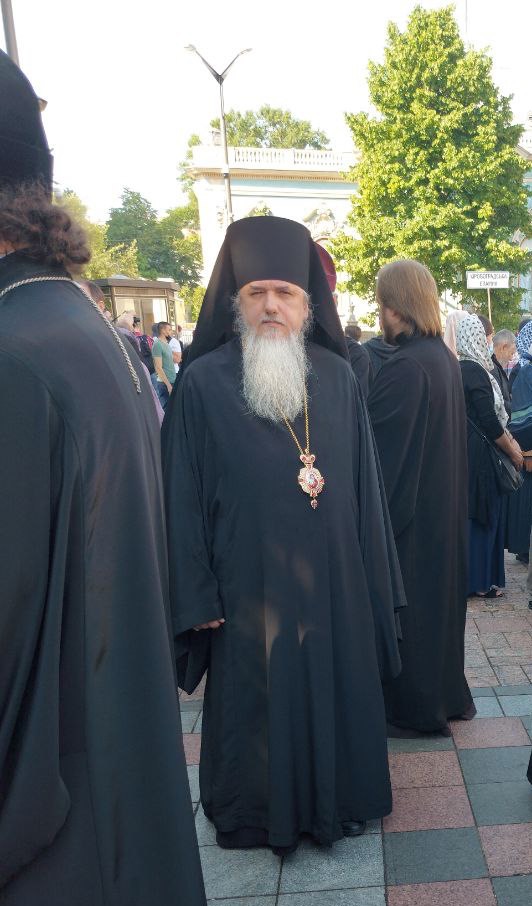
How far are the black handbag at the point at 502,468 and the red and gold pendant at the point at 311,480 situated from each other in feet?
9.04

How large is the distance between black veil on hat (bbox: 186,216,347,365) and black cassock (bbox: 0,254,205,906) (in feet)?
4.91

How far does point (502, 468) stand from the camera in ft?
16.6

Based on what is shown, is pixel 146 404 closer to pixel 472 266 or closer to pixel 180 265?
pixel 472 266

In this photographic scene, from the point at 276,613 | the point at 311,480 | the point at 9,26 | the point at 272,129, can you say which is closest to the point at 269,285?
the point at 311,480

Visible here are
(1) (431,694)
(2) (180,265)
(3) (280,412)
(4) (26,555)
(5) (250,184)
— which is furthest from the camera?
(2) (180,265)

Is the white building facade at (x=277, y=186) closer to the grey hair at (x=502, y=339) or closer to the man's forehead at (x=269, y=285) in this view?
the grey hair at (x=502, y=339)

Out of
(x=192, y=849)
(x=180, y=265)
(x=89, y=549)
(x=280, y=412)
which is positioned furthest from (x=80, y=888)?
(x=180, y=265)

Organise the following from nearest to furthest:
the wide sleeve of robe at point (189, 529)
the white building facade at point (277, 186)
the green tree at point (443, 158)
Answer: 1. the wide sleeve of robe at point (189, 529)
2. the green tree at point (443, 158)
3. the white building facade at point (277, 186)

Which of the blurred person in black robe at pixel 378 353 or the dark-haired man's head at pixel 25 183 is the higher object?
the dark-haired man's head at pixel 25 183

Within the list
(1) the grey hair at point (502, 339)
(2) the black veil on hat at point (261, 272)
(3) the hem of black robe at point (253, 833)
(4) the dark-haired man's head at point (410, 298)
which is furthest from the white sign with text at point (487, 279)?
(3) the hem of black robe at point (253, 833)

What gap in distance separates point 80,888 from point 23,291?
1.03 metres

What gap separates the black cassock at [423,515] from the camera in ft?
11.2

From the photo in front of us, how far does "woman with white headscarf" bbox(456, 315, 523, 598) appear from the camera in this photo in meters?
4.92

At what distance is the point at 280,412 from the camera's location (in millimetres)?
2727
